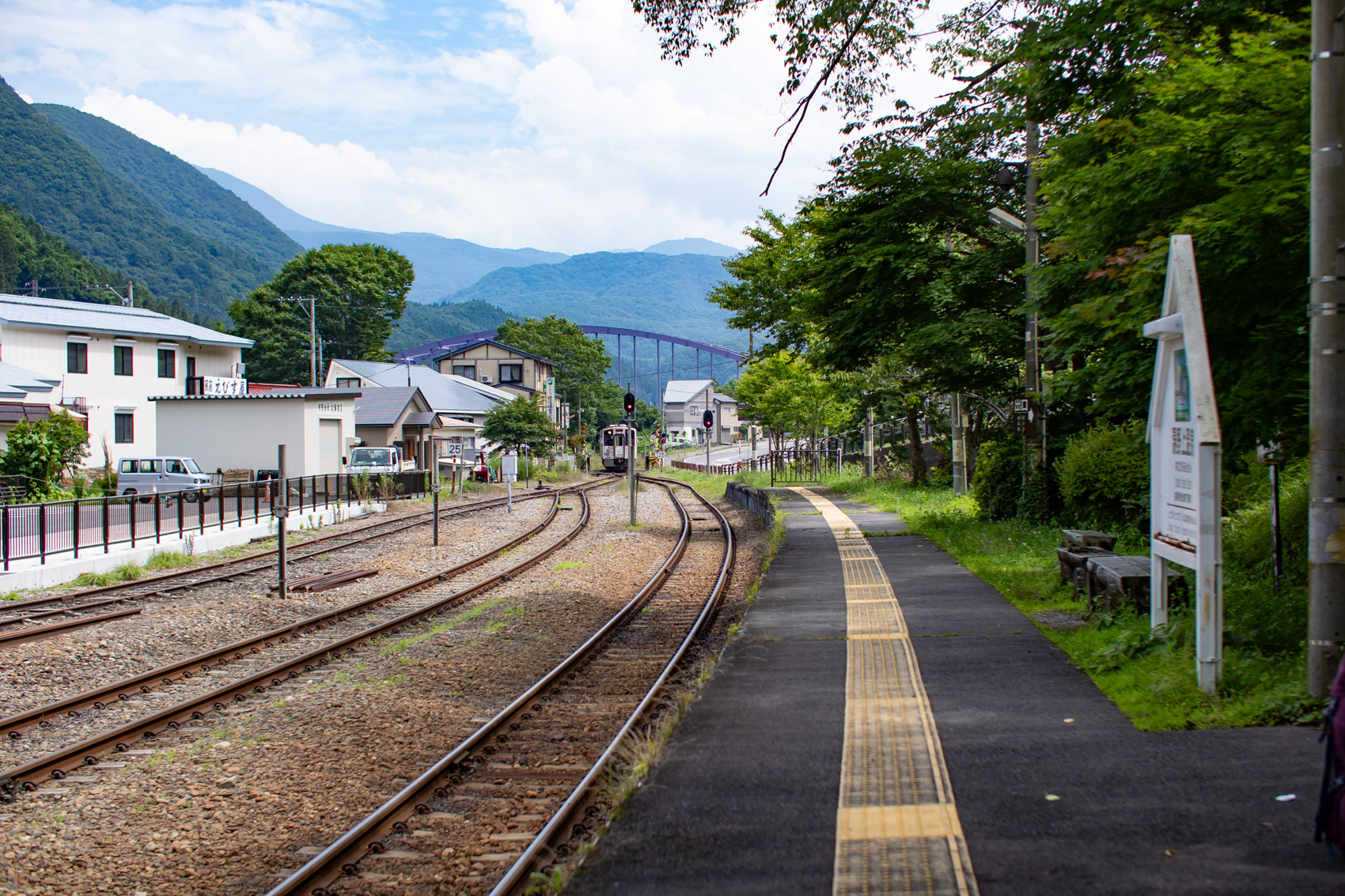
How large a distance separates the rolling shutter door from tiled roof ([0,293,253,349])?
7.63 meters

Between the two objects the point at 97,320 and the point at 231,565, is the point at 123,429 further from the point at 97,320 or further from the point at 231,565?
the point at 231,565

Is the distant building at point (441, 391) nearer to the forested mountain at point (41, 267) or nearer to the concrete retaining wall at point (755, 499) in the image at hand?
the concrete retaining wall at point (755, 499)

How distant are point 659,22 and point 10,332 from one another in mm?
29806

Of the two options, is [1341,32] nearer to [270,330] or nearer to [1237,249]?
[1237,249]

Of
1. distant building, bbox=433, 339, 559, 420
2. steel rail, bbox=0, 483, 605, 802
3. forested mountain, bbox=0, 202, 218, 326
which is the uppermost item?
forested mountain, bbox=0, 202, 218, 326

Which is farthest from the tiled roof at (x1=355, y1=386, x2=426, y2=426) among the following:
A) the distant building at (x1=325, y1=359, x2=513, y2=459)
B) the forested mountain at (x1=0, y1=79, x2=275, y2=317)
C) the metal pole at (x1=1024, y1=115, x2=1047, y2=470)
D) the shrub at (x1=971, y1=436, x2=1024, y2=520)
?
the forested mountain at (x1=0, y1=79, x2=275, y2=317)

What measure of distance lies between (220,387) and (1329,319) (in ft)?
118

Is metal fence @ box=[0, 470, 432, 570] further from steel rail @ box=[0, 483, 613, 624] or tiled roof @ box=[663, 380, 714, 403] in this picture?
tiled roof @ box=[663, 380, 714, 403]

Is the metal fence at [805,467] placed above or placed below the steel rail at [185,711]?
above

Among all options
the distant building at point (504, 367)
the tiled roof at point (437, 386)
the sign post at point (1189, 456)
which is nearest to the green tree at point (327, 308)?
the tiled roof at point (437, 386)

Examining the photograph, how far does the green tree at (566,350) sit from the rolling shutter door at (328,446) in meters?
58.9

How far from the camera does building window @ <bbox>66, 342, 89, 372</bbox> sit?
1326 inches

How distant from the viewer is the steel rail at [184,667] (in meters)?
8.18

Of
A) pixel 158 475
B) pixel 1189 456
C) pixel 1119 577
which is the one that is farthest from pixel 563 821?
pixel 158 475
